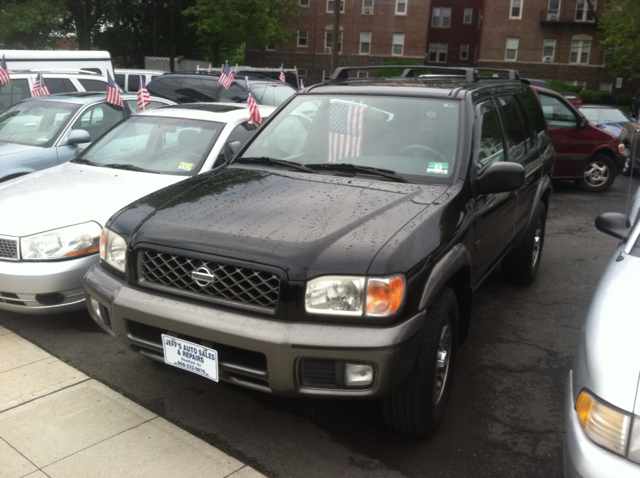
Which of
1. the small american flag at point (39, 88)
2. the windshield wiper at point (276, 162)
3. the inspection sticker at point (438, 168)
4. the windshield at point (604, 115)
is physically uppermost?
the small american flag at point (39, 88)

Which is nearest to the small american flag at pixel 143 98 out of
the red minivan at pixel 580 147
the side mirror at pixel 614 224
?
the red minivan at pixel 580 147

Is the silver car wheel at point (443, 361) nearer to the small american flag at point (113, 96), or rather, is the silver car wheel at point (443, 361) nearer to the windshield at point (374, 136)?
the windshield at point (374, 136)

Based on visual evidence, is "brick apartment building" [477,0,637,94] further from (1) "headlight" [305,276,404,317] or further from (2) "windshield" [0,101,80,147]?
(1) "headlight" [305,276,404,317]

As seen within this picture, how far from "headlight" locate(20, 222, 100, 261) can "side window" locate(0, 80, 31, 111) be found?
21.4 ft

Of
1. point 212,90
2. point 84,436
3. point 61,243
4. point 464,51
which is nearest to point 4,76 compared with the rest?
point 212,90

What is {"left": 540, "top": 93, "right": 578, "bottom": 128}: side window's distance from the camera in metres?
10.3

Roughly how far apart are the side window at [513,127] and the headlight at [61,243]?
315cm

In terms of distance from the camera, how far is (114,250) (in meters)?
3.58

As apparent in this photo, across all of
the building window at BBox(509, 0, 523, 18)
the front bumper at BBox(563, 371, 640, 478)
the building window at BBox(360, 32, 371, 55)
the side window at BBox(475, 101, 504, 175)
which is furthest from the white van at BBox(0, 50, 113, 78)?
the building window at BBox(509, 0, 523, 18)

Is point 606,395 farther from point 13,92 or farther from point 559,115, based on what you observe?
point 13,92

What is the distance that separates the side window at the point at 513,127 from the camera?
490 centimetres

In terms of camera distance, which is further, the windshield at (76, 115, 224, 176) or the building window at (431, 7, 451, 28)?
the building window at (431, 7, 451, 28)

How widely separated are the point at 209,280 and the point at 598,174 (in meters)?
9.68

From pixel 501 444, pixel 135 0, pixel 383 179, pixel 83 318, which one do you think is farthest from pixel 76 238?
pixel 135 0
